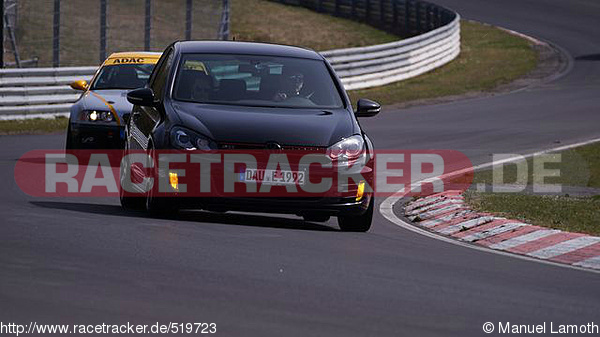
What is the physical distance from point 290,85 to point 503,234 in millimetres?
2171

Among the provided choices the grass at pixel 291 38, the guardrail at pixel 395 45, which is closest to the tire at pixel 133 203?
the grass at pixel 291 38

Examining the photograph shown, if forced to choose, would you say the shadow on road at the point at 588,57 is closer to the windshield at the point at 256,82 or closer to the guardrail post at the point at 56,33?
the guardrail post at the point at 56,33

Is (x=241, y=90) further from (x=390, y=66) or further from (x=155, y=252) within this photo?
(x=390, y=66)

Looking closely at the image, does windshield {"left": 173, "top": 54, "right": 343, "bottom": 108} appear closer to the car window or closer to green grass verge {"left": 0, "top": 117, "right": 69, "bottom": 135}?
the car window

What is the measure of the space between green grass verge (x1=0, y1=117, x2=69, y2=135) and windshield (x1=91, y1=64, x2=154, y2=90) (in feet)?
13.9

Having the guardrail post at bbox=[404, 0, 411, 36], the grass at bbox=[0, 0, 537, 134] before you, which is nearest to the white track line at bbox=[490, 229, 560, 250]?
the grass at bbox=[0, 0, 537, 134]

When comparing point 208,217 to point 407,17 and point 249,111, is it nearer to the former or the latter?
point 249,111

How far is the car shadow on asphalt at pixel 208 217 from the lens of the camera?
11180 mm

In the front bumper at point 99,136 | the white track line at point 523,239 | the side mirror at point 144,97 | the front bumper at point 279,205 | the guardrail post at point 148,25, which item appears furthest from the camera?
the guardrail post at point 148,25

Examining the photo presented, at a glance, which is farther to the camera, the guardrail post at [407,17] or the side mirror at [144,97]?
the guardrail post at [407,17]

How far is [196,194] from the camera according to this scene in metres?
10.5

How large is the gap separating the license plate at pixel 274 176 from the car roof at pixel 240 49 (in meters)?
1.71

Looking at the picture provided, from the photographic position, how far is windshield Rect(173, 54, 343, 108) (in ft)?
37.5

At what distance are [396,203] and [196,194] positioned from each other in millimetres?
4035
